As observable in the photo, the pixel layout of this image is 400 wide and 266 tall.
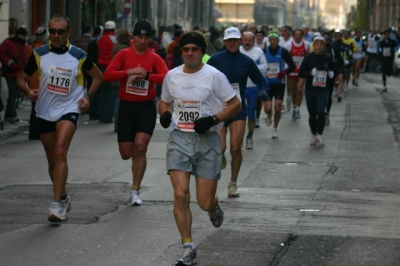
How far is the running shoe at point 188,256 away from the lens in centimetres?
851

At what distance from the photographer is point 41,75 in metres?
11.1

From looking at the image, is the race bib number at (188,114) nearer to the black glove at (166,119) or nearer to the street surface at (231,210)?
the black glove at (166,119)

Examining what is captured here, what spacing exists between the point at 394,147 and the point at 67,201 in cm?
922

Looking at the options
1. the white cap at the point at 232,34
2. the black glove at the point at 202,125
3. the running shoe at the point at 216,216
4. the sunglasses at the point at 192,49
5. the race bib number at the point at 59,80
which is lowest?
the running shoe at the point at 216,216

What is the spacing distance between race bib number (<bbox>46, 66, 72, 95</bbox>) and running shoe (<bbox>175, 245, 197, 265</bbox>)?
2.94 meters

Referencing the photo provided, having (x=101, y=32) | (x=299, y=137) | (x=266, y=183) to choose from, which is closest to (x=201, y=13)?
(x=101, y=32)

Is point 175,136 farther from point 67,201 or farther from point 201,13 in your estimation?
point 201,13

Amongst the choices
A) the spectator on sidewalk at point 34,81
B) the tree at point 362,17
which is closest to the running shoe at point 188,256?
the spectator on sidewalk at point 34,81

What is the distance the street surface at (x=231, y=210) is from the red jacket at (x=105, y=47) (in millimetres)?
3952

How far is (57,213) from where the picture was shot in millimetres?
10555

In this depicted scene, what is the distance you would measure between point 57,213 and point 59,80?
127cm

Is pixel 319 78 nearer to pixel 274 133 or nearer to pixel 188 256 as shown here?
pixel 274 133

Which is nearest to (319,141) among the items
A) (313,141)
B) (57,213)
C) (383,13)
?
(313,141)

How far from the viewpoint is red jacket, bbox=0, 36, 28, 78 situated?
21969mm
